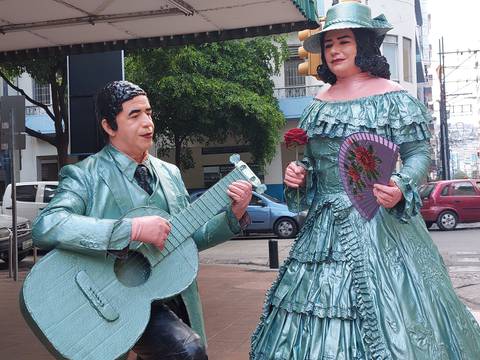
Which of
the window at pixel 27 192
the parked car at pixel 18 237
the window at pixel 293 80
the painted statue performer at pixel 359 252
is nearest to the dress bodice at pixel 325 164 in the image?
the painted statue performer at pixel 359 252

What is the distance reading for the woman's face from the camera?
10.0 ft

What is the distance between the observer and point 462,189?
683 inches

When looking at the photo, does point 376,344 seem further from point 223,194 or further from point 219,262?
point 219,262

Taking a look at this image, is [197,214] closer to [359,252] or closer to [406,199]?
[359,252]

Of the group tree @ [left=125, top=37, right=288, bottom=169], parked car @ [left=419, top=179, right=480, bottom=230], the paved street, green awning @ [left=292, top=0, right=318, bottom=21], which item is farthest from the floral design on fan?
tree @ [left=125, top=37, right=288, bottom=169]

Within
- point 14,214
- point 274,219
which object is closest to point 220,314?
point 14,214

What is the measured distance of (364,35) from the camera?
309 cm

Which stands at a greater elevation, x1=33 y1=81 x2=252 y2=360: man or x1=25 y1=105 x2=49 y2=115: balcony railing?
x1=25 y1=105 x2=49 y2=115: balcony railing

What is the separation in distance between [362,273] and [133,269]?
3.09ft

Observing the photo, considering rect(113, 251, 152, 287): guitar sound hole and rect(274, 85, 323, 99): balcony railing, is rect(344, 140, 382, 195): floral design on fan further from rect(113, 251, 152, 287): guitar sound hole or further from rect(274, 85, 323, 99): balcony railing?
rect(274, 85, 323, 99): balcony railing

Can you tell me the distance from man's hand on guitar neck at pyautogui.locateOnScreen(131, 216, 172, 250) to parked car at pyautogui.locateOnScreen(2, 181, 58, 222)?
13.5 metres

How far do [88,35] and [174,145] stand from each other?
1465 centimetres

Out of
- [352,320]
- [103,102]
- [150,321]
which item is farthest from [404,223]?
[103,102]

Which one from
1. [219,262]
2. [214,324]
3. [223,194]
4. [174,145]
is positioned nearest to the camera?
[223,194]
